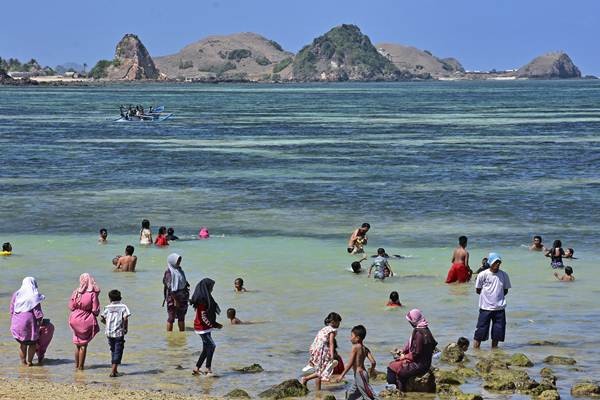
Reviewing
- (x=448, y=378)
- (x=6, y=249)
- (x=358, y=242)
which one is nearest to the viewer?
(x=448, y=378)

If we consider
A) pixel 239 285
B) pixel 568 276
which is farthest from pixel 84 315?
pixel 568 276

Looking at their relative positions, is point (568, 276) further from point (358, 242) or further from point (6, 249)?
point (6, 249)

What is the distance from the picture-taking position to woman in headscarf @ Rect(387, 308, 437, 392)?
Answer: 1448cm

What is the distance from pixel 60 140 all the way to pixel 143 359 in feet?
189

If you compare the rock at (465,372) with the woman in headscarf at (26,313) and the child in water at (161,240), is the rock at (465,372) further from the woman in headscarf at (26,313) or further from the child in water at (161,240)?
the child in water at (161,240)

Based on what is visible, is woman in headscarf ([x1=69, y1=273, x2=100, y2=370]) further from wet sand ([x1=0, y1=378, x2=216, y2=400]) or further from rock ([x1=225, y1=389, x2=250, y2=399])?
rock ([x1=225, y1=389, x2=250, y2=399])

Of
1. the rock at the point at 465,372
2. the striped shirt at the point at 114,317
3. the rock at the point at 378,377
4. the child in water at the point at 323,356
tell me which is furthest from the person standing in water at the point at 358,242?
the child in water at the point at 323,356

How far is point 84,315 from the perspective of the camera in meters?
15.7

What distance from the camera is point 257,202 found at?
39.7 m

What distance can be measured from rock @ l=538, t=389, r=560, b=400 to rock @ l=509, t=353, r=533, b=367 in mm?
1806

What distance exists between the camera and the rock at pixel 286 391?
14625mm

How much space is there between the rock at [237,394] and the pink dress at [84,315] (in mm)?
2270

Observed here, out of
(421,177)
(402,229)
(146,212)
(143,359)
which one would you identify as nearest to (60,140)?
(421,177)

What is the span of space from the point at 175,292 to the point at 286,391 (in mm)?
4056
